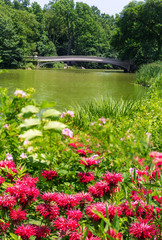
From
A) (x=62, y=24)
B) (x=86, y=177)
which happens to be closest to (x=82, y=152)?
(x=86, y=177)

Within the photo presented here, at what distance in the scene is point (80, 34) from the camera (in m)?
53.5

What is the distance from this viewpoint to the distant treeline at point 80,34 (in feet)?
104

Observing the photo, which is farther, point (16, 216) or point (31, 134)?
point (31, 134)

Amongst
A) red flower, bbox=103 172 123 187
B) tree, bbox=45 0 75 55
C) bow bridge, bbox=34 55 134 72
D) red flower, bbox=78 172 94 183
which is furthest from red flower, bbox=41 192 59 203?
tree, bbox=45 0 75 55

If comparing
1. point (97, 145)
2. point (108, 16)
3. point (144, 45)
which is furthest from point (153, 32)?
point (108, 16)

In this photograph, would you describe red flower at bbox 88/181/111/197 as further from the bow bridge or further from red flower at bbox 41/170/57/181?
the bow bridge

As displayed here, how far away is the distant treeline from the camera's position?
31.8 m

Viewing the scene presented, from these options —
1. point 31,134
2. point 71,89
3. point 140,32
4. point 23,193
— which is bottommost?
point 71,89

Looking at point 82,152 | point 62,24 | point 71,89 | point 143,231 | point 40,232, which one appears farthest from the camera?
point 62,24

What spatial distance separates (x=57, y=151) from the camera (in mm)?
2094

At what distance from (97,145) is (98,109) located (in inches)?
108

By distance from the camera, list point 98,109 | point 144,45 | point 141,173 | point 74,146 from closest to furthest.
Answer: point 141,173 → point 74,146 → point 98,109 → point 144,45

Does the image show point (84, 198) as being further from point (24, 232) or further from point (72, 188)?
point (72, 188)

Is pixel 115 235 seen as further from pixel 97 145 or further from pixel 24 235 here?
pixel 97 145
